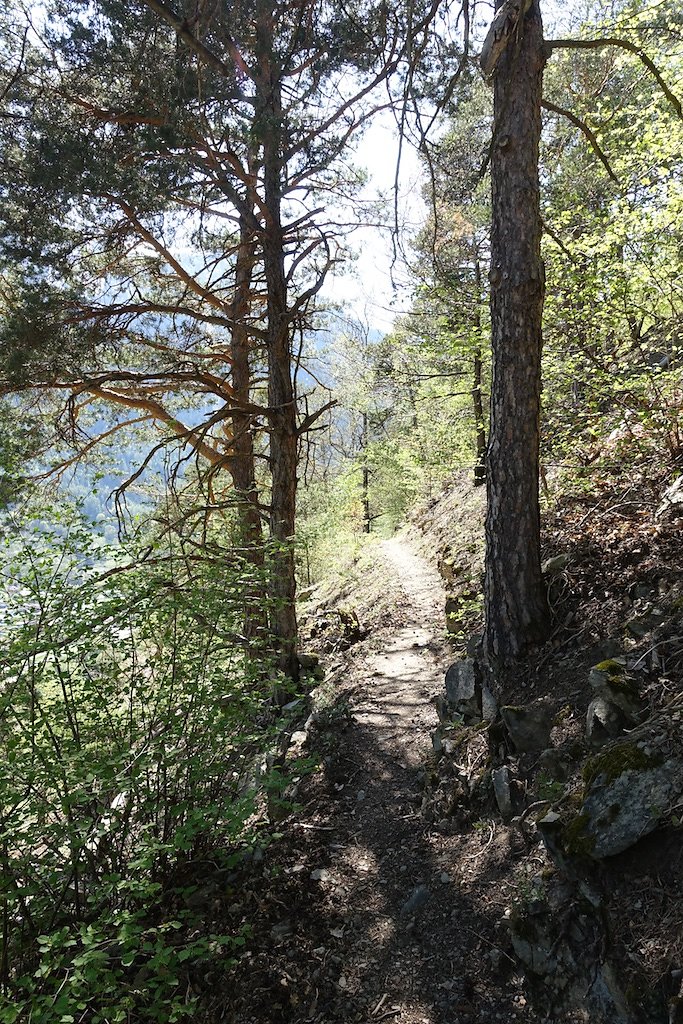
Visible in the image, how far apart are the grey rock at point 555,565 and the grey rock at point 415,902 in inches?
95.4

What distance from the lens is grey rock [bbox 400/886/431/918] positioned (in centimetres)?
404

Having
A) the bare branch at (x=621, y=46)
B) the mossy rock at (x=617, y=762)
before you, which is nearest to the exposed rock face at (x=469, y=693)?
the mossy rock at (x=617, y=762)

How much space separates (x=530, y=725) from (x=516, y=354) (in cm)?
259

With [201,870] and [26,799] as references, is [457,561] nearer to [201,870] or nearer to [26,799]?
[201,870]

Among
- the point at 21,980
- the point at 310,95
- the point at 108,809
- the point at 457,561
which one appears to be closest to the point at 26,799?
the point at 108,809

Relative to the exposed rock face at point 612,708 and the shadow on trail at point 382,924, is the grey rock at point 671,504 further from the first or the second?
the shadow on trail at point 382,924

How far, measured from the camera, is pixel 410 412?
1578cm

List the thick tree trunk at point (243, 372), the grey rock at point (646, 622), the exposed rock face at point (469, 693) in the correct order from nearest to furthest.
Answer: the grey rock at point (646, 622), the exposed rock face at point (469, 693), the thick tree trunk at point (243, 372)

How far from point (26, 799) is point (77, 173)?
5.74m

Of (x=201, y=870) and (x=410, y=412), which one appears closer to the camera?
(x=201, y=870)

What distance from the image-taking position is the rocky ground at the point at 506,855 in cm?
284

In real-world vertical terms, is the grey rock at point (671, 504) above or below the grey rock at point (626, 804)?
above

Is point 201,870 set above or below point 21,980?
below

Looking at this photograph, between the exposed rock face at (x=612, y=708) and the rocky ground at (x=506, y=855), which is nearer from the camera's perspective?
the rocky ground at (x=506, y=855)
